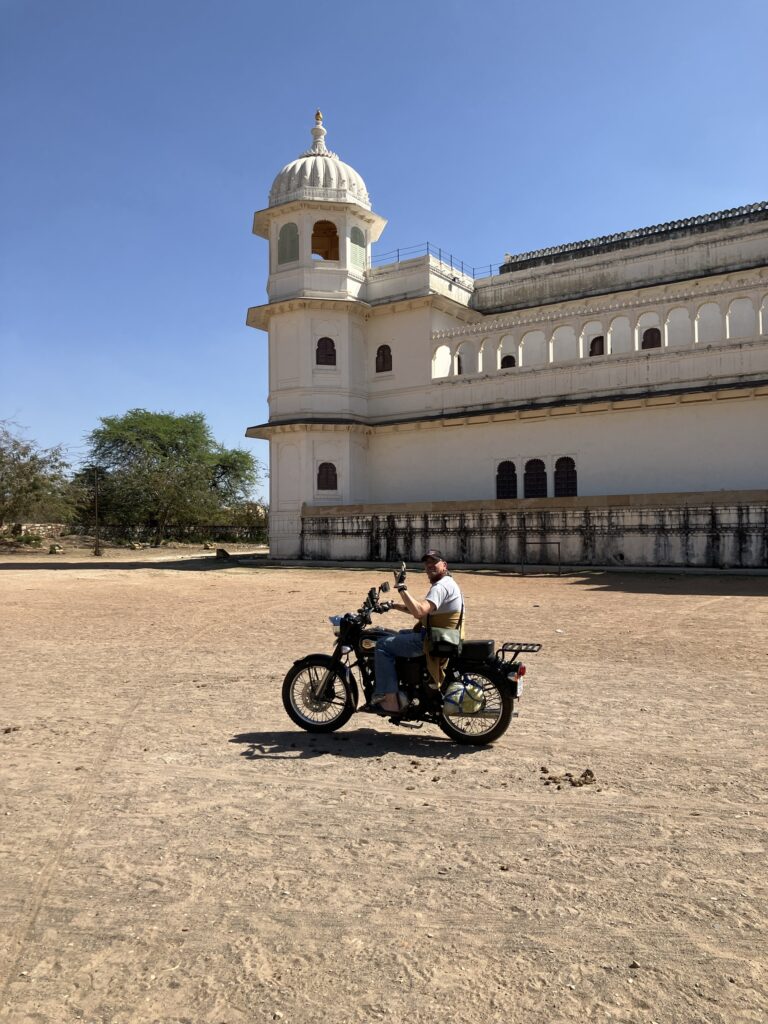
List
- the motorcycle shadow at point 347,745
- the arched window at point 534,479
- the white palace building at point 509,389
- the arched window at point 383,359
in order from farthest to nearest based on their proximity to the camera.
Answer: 1. the arched window at point 383,359
2. the arched window at point 534,479
3. the white palace building at point 509,389
4. the motorcycle shadow at point 347,745

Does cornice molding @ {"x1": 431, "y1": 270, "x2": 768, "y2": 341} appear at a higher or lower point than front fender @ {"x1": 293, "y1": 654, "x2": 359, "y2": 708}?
higher

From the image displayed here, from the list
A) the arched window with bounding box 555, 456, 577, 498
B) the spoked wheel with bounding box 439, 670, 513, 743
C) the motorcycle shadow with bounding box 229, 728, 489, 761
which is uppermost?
the arched window with bounding box 555, 456, 577, 498

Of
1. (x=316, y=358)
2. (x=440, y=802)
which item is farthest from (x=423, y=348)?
(x=440, y=802)

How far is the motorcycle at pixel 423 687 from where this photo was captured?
6520 millimetres

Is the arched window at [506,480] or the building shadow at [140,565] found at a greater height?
the arched window at [506,480]

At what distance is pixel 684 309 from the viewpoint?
3109 cm

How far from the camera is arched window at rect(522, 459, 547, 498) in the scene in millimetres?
30781

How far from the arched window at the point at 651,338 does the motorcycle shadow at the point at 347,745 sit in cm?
2877

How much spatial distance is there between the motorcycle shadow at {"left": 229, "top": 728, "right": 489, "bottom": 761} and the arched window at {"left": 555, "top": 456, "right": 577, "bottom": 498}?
24.1 m

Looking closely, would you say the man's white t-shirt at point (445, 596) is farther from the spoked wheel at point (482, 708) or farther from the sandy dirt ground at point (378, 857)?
the sandy dirt ground at point (378, 857)

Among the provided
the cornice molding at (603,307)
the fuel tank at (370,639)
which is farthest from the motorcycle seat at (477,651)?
the cornice molding at (603,307)

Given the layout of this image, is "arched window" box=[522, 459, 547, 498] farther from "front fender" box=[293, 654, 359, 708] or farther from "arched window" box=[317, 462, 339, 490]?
"front fender" box=[293, 654, 359, 708]

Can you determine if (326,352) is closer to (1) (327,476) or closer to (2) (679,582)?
(1) (327,476)

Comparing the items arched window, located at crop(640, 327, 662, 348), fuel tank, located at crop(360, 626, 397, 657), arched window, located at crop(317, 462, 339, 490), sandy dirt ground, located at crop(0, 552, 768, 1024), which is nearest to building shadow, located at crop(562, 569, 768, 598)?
sandy dirt ground, located at crop(0, 552, 768, 1024)
